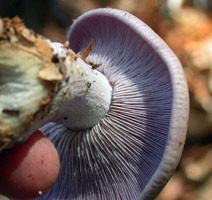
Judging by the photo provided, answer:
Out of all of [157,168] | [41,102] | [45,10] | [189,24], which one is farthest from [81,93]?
[45,10]

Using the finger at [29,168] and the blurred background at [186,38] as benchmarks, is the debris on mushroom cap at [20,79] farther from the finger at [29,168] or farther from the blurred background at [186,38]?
the blurred background at [186,38]

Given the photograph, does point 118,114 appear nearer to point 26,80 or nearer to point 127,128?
point 127,128

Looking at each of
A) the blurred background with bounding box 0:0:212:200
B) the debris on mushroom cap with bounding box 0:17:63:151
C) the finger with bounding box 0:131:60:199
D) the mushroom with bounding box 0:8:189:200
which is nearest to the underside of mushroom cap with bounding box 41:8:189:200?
the mushroom with bounding box 0:8:189:200

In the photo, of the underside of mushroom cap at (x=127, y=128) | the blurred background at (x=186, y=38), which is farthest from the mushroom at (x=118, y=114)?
the blurred background at (x=186, y=38)

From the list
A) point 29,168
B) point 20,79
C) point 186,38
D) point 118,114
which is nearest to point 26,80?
point 20,79

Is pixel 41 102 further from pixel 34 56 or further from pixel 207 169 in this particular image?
pixel 207 169

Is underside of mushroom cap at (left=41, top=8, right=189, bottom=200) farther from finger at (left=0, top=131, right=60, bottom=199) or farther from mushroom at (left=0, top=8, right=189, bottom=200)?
finger at (left=0, top=131, right=60, bottom=199)
